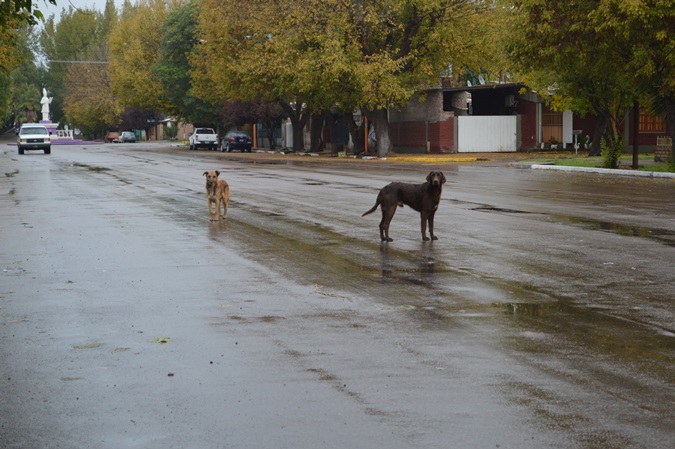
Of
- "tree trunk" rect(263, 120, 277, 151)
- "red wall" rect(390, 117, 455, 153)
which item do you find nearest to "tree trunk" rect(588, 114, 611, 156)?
"red wall" rect(390, 117, 455, 153)

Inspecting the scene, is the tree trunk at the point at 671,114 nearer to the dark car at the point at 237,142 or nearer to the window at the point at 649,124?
the window at the point at 649,124

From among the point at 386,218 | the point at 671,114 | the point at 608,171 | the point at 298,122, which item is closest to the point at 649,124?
the point at 671,114

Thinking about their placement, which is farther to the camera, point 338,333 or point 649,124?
point 649,124

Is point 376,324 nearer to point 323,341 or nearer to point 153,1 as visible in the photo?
point 323,341

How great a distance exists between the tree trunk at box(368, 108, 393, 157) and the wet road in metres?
34.3

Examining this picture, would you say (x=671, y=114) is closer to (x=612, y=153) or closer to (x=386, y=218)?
(x=612, y=153)

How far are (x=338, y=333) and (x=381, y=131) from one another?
44.4 metres

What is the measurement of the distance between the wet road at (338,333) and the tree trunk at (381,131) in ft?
112

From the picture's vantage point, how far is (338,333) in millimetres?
8156

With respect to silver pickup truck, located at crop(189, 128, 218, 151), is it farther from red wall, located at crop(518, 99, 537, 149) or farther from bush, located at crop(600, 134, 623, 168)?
bush, located at crop(600, 134, 623, 168)

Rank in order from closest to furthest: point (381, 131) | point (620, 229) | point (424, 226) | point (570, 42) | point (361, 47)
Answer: point (424, 226)
point (620, 229)
point (570, 42)
point (361, 47)
point (381, 131)

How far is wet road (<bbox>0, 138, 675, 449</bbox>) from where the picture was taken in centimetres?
564

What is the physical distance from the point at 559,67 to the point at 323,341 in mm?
28046

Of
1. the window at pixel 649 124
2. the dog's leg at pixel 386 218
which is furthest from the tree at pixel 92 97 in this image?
the dog's leg at pixel 386 218
